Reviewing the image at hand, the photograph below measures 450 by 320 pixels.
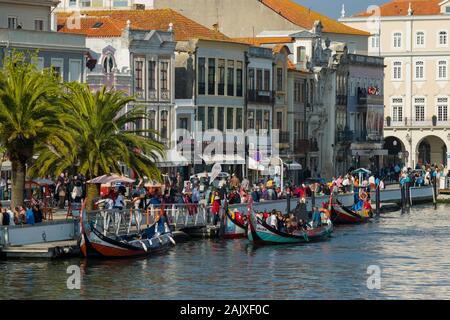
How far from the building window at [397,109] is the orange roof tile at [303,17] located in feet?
36.1

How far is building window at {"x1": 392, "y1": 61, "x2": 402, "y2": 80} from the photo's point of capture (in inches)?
6201

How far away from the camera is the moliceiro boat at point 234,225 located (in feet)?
260

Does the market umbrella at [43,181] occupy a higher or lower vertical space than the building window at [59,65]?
lower

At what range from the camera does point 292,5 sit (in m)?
137

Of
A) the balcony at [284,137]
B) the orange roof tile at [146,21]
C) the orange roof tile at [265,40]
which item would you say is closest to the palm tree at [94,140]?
the orange roof tile at [146,21]

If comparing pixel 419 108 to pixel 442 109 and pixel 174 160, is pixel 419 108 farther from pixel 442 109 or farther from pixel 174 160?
pixel 174 160

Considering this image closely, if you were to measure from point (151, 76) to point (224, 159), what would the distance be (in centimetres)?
713

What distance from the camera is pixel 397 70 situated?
15775 centimetres

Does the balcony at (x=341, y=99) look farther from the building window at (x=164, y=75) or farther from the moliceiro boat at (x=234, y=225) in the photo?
the moliceiro boat at (x=234, y=225)

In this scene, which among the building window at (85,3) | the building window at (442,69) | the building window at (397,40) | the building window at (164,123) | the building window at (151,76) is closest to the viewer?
the building window at (151,76)

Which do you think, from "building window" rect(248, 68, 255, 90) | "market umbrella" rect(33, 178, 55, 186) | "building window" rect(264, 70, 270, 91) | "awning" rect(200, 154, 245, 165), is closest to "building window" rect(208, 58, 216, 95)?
"awning" rect(200, 154, 245, 165)

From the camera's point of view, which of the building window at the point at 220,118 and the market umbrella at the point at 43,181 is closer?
the market umbrella at the point at 43,181
